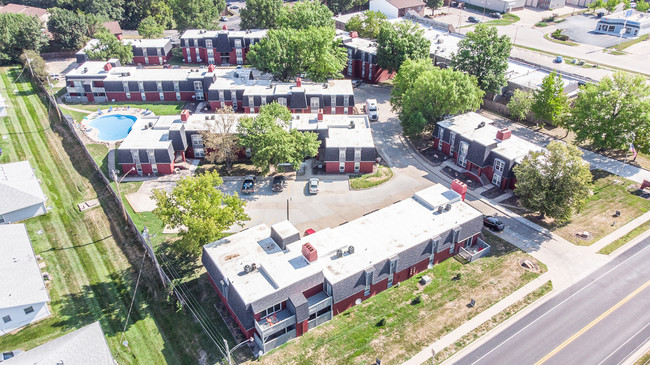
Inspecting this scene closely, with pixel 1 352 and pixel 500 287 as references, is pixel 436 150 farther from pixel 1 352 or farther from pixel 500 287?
pixel 1 352

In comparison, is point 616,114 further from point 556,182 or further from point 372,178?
point 372,178

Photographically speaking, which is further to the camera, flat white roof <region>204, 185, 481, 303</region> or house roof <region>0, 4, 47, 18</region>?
house roof <region>0, 4, 47, 18</region>

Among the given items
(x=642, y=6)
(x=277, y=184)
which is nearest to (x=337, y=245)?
(x=277, y=184)

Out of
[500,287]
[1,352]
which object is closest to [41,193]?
[1,352]

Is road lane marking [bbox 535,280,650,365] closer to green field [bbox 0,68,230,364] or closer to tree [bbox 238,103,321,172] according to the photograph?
green field [bbox 0,68,230,364]

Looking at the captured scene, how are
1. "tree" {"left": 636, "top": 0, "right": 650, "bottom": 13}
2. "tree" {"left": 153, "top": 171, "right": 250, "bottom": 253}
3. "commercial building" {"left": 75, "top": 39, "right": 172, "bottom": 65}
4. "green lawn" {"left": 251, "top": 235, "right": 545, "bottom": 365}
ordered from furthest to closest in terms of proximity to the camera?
"tree" {"left": 636, "top": 0, "right": 650, "bottom": 13}, "commercial building" {"left": 75, "top": 39, "right": 172, "bottom": 65}, "tree" {"left": 153, "top": 171, "right": 250, "bottom": 253}, "green lawn" {"left": 251, "top": 235, "right": 545, "bottom": 365}

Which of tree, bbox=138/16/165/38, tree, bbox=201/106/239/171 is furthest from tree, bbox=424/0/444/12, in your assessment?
tree, bbox=201/106/239/171
